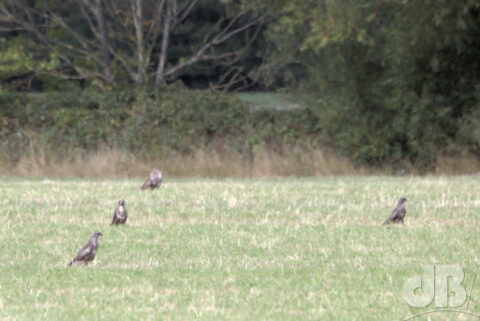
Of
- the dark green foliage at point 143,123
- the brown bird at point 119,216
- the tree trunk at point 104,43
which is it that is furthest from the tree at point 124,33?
the brown bird at point 119,216

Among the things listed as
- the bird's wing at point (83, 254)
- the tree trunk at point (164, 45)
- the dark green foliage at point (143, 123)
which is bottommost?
the bird's wing at point (83, 254)

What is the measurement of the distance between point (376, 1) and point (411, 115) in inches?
121

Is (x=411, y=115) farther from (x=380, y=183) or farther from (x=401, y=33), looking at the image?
(x=380, y=183)

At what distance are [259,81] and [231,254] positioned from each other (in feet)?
55.2

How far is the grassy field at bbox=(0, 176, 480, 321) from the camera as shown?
5.40 meters

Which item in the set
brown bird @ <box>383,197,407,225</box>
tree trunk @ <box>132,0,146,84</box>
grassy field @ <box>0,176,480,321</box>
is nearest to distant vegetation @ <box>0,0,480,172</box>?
tree trunk @ <box>132,0,146,84</box>

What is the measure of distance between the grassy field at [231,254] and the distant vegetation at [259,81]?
5.33 metres

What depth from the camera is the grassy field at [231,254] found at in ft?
17.7

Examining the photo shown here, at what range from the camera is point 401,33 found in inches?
677

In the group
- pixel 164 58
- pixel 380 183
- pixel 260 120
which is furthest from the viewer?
pixel 164 58

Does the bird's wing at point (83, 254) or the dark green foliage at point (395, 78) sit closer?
the bird's wing at point (83, 254)

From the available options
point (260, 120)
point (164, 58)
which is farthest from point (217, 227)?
point (164, 58)

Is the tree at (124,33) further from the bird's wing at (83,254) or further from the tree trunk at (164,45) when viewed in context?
the bird's wing at (83,254)

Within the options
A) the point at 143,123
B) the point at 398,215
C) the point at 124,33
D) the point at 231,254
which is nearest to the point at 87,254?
the point at 231,254
